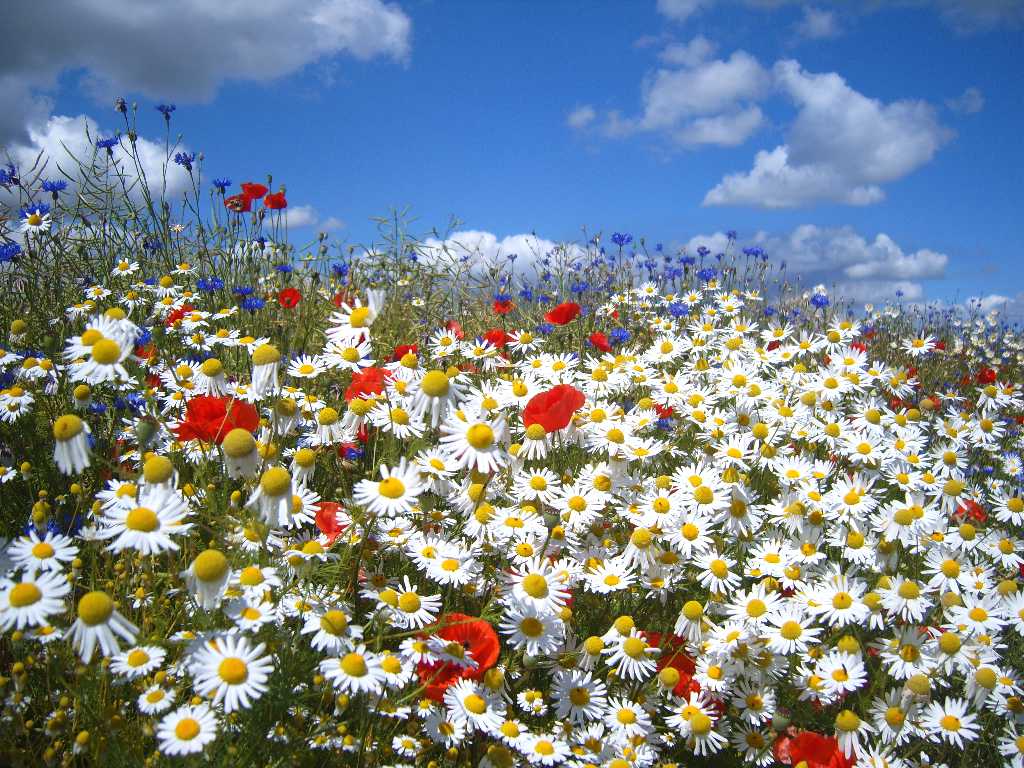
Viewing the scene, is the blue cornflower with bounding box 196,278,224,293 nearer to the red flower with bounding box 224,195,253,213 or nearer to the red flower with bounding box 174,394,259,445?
the red flower with bounding box 224,195,253,213

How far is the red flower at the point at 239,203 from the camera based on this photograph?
16.7 ft

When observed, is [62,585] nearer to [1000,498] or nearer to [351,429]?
[351,429]

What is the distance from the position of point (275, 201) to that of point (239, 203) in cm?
36

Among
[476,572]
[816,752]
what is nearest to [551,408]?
[476,572]

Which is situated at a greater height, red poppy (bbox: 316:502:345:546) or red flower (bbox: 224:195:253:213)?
red flower (bbox: 224:195:253:213)

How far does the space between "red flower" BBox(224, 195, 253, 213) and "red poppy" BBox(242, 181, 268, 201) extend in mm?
43

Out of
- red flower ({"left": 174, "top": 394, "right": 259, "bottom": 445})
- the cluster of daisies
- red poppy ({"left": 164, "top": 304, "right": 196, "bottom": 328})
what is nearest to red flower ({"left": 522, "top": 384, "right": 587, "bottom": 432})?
the cluster of daisies

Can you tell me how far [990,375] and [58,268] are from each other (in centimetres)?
749

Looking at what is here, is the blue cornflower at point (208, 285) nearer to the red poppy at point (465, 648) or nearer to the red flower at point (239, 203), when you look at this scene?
the red flower at point (239, 203)

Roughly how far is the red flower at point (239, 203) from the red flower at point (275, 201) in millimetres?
224

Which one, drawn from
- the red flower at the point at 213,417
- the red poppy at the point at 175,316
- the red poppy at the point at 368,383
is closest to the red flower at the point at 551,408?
the red poppy at the point at 368,383

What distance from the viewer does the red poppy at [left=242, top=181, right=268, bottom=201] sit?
5.03 meters

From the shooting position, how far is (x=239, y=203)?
514cm

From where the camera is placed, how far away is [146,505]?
1682 millimetres
